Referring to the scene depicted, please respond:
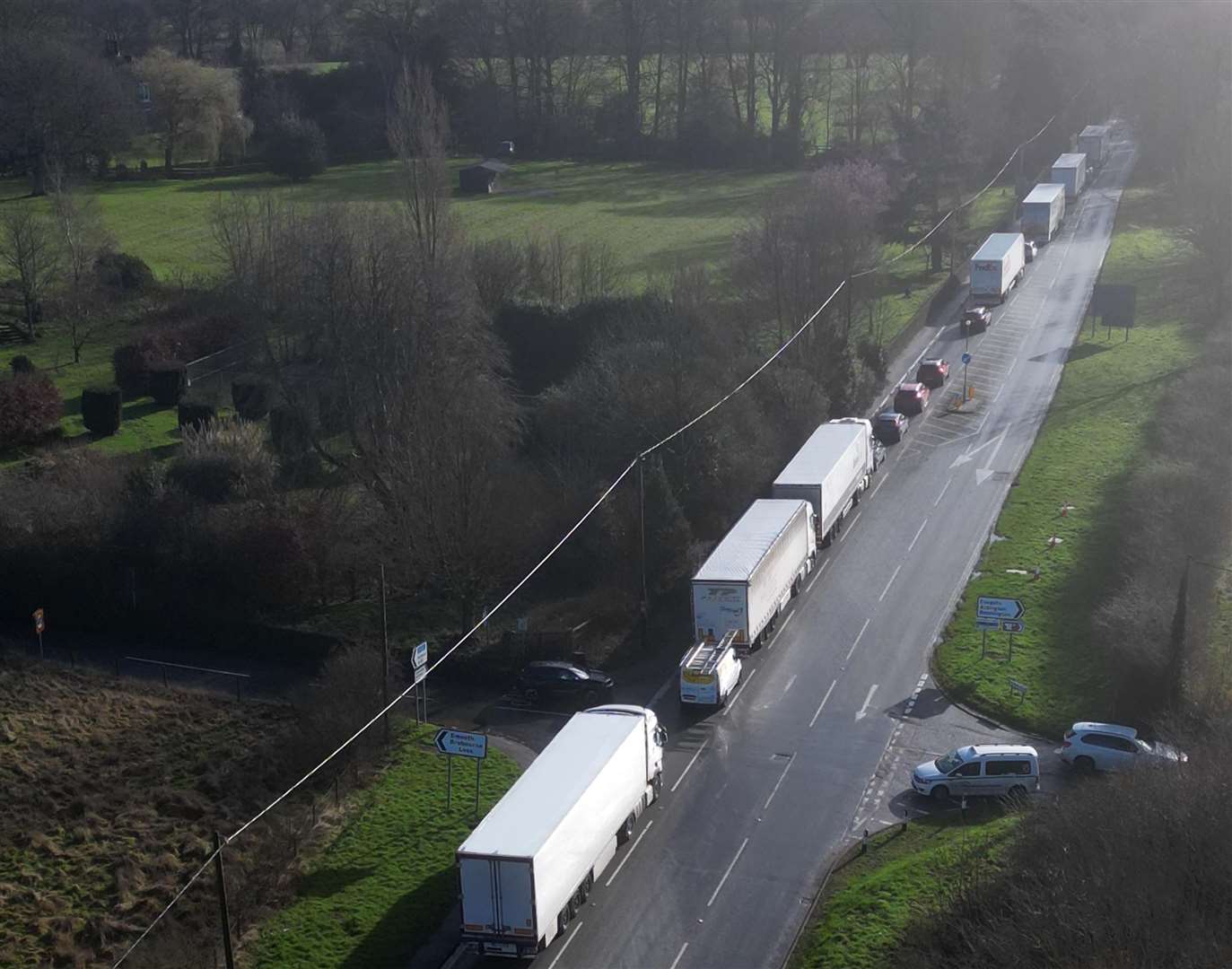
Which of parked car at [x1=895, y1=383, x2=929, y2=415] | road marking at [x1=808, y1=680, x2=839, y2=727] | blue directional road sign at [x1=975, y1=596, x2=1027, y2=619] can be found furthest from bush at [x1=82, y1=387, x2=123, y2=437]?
blue directional road sign at [x1=975, y1=596, x2=1027, y2=619]

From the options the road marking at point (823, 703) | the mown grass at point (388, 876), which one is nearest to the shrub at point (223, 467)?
the mown grass at point (388, 876)

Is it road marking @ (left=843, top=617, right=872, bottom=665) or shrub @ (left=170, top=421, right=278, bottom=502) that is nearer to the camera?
road marking @ (left=843, top=617, right=872, bottom=665)

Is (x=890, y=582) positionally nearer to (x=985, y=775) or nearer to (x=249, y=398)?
(x=985, y=775)

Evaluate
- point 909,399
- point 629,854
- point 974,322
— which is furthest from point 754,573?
point 974,322

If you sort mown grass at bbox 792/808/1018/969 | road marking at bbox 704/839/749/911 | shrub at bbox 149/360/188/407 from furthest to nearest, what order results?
shrub at bbox 149/360/188/407, road marking at bbox 704/839/749/911, mown grass at bbox 792/808/1018/969

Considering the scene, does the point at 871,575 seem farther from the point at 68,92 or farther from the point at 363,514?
the point at 68,92

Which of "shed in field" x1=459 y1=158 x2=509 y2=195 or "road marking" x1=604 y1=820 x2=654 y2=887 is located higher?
"shed in field" x1=459 y1=158 x2=509 y2=195

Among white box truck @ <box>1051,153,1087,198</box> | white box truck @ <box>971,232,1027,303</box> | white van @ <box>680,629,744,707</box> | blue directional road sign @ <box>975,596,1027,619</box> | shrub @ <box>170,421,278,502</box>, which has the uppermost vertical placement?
white box truck @ <box>1051,153,1087,198</box>

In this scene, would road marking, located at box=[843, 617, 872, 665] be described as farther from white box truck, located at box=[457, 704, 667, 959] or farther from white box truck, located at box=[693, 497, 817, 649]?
white box truck, located at box=[457, 704, 667, 959]
